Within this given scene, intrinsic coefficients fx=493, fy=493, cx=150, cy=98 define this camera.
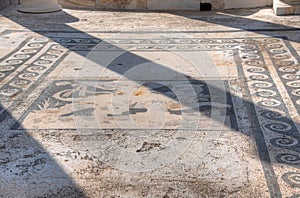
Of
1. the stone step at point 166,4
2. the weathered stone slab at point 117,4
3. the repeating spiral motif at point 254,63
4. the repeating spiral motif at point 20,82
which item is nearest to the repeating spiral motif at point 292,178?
the repeating spiral motif at point 254,63

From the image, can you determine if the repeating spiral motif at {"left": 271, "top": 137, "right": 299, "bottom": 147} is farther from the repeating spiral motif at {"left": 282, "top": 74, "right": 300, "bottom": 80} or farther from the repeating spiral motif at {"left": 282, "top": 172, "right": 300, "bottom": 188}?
the repeating spiral motif at {"left": 282, "top": 74, "right": 300, "bottom": 80}

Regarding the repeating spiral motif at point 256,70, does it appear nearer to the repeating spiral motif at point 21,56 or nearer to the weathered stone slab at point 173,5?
the repeating spiral motif at point 21,56

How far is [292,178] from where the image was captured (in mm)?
2035

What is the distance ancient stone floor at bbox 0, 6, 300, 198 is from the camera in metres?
2.06

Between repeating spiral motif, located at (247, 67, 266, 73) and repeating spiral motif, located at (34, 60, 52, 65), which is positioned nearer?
repeating spiral motif, located at (247, 67, 266, 73)

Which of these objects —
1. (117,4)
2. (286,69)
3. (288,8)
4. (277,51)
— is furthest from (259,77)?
(117,4)

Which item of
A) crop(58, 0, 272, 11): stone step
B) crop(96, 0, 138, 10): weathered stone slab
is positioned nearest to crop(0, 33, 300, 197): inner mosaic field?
crop(58, 0, 272, 11): stone step

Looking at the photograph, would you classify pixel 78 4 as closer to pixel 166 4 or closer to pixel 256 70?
pixel 166 4

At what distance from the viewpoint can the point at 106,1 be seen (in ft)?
20.5

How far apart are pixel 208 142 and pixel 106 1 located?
419 cm

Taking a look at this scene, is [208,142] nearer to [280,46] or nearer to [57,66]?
[57,66]

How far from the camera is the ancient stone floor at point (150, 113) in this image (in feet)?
6.75

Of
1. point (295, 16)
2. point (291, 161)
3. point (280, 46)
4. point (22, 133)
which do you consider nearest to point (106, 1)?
point (295, 16)

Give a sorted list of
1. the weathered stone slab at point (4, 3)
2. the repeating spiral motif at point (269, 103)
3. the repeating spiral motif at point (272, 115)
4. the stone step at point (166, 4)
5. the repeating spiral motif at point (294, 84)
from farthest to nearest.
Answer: the weathered stone slab at point (4, 3)
the stone step at point (166, 4)
the repeating spiral motif at point (294, 84)
the repeating spiral motif at point (269, 103)
the repeating spiral motif at point (272, 115)
